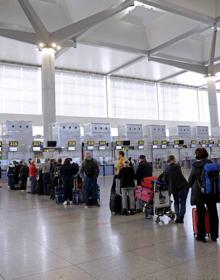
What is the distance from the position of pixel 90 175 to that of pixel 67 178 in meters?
1.22

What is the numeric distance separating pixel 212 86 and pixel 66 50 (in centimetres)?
1321

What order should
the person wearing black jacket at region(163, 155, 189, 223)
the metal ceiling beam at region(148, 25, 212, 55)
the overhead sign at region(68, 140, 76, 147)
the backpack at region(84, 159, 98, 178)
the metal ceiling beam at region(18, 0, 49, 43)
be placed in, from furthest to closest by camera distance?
the metal ceiling beam at region(148, 25, 212, 55), the metal ceiling beam at region(18, 0, 49, 43), the overhead sign at region(68, 140, 76, 147), the backpack at region(84, 159, 98, 178), the person wearing black jacket at region(163, 155, 189, 223)

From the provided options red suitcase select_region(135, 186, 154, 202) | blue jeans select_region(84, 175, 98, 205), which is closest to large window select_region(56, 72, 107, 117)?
blue jeans select_region(84, 175, 98, 205)

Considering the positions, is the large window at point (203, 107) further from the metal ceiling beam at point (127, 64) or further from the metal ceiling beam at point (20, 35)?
the metal ceiling beam at point (20, 35)

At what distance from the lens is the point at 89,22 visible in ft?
59.0

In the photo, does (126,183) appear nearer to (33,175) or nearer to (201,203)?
(201,203)

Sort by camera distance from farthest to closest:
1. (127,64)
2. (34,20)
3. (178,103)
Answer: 1. (178,103)
2. (127,64)
3. (34,20)

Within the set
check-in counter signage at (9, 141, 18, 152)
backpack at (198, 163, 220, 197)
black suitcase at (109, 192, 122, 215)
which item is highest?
check-in counter signage at (9, 141, 18, 152)

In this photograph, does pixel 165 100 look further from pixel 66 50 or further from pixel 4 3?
pixel 4 3

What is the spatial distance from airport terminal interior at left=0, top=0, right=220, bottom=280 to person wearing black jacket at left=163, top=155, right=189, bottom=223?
0.03m

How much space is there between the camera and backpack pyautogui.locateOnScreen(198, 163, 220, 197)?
5129mm

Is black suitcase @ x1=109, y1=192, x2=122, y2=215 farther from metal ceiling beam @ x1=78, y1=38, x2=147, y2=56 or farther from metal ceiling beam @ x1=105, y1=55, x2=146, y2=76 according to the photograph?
metal ceiling beam @ x1=105, y1=55, x2=146, y2=76

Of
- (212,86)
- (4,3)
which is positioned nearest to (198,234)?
Result: (4,3)

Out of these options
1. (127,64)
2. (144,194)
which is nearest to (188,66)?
(127,64)
